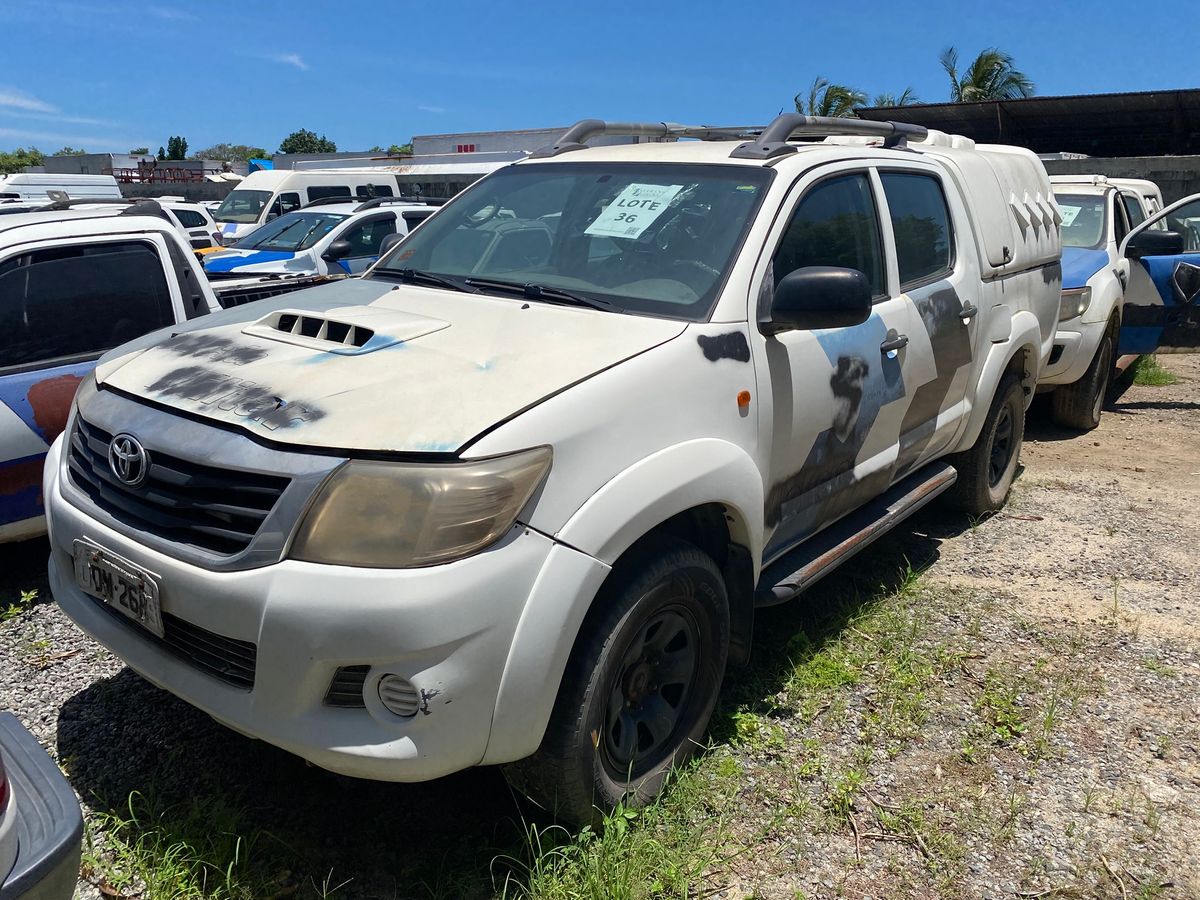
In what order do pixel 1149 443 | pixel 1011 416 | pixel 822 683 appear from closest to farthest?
1. pixel 822 683
2. pixel 1011 416
3. pixel 1149 443

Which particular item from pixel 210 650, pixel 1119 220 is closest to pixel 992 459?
pixel 1119 220

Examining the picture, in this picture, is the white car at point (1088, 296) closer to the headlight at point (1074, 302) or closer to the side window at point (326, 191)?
the headlight at point (1074, 302)

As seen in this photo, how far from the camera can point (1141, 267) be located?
8102mm

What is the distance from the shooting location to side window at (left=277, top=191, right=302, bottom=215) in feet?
60.5

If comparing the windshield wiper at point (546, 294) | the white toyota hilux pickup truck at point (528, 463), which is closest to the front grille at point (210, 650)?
the white toyota hilux pickup truck at point (528, 463)

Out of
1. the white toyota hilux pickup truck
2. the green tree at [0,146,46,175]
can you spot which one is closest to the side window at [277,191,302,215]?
the white toyota hilux pickup truck

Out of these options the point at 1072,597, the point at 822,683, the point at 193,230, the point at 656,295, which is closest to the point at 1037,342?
the point at 1072,597

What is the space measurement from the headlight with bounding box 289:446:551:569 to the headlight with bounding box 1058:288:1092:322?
20.6ft

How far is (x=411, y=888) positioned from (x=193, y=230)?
13.2 meters

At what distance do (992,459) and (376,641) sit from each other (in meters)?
4.49

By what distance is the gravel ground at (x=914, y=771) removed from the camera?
2.75 metres

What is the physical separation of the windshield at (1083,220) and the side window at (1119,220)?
19 centimetres

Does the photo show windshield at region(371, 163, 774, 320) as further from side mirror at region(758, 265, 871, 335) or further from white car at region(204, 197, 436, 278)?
white car at region(204, 197, 436, 278)

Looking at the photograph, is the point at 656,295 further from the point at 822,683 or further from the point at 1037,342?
the point at 1037,342
